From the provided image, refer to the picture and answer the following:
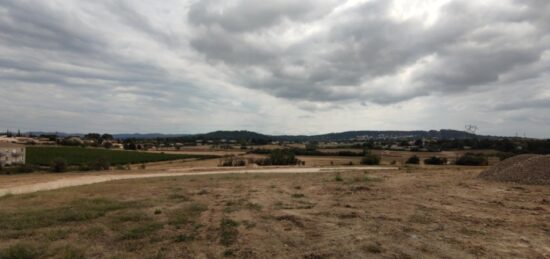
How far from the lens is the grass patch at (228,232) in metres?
7.89

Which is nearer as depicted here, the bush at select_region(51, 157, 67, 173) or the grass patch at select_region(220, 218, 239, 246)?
the grass patch at select_region(220, 218, 239, 246)

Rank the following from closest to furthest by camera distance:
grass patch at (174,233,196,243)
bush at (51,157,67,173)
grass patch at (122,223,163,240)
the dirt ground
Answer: the dirt ground < grass patch at (174,233,196,243) < grass patch at (122,223,163,240) < bush at (51,157,67,173)

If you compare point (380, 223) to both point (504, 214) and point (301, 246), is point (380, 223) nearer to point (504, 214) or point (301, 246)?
point (301, 246)

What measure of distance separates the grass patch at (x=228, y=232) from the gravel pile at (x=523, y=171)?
17887mm

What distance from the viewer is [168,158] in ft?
241

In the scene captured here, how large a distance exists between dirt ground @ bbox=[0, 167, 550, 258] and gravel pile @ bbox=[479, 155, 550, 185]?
190 inches

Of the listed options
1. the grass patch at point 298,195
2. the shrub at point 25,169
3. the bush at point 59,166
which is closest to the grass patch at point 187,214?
the grass patch at point 298,195

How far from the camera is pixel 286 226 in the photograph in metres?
9.32

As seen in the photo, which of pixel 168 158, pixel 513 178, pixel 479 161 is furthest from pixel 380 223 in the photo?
pixel 168 158

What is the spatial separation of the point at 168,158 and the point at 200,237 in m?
69.0

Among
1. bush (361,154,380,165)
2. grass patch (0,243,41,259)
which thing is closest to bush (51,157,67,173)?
grass patch (0,243,41,259)

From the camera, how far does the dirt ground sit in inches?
281

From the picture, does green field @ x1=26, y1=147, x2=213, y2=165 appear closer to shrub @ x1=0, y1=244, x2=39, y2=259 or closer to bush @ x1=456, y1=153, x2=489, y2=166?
shrub @ x1=0, y1=244, x2=39, y2=259

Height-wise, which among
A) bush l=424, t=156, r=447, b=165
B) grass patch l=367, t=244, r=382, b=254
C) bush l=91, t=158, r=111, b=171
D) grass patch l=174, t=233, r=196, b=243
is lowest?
bush l=91, t=158, r=111, b=171
